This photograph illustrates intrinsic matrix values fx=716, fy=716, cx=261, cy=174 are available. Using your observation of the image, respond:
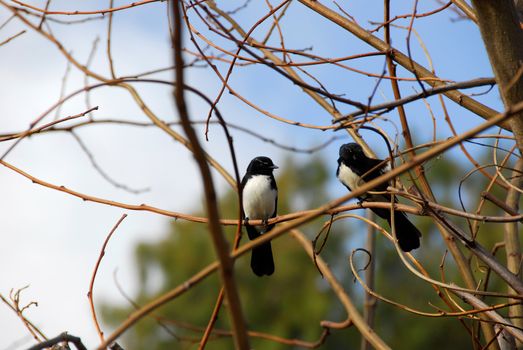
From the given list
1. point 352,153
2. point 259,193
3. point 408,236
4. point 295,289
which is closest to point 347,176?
point 352,153

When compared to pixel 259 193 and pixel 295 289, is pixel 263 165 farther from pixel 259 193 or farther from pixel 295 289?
pixel 295 289

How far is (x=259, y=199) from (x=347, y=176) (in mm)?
761

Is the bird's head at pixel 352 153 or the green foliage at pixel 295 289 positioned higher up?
the bird's head at pixel 352 153

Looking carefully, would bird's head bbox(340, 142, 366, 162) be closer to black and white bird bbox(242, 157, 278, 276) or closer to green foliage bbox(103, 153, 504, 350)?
black and white bird bbox(242, 157, 278, 276)

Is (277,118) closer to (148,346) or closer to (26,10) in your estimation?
(26,10)

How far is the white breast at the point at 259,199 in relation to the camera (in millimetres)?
5301

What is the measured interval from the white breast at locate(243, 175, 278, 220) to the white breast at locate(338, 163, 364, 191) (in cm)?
61

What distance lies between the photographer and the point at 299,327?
88.5 feet

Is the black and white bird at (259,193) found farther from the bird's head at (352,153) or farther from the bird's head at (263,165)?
the bird's head at (352,153)

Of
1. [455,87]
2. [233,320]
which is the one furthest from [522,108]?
[455,87]

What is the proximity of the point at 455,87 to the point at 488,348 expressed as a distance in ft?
3.70

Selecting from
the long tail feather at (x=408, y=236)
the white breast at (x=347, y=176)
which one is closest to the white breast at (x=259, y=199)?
the white breast at (x=347, y=176)

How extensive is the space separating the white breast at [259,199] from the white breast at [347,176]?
0.61 meters

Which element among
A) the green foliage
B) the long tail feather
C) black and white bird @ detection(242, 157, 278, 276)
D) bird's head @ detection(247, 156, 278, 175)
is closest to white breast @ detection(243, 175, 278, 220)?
black and white bird @ detection(242, 157, 278, 276)
